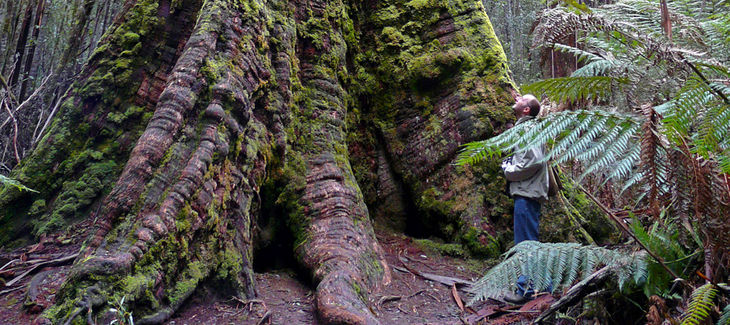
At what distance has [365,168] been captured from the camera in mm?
5426

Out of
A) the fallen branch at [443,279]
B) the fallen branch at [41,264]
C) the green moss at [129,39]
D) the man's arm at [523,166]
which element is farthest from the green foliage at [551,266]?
the green moss at [129,39]

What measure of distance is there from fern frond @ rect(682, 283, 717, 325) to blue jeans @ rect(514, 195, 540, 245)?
8.14 feet

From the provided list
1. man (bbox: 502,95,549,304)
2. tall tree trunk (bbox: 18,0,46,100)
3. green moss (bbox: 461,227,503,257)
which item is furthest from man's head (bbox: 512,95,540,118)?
tall tree trunk (bbox: 18,0,46,100)

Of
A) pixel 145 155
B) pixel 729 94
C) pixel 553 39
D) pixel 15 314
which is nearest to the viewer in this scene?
pixel 729 94

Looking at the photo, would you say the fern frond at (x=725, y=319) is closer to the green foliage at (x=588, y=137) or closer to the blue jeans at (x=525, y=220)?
the green foliage at (x=588, y=137)

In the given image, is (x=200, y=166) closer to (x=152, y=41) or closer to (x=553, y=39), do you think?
(x=152, y=41)

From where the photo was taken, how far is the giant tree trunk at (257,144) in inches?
119

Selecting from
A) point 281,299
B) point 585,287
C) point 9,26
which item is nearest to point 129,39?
point 281,299

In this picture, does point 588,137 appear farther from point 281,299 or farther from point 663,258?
point 281,299

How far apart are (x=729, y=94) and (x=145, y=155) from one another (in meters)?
2.97

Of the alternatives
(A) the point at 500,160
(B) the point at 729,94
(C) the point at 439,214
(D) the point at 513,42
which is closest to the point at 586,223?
(A) the point at 500,160

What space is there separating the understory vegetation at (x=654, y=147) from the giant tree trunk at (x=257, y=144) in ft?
4.96

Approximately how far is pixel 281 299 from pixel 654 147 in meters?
2.60

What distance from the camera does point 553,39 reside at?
2.26 m
